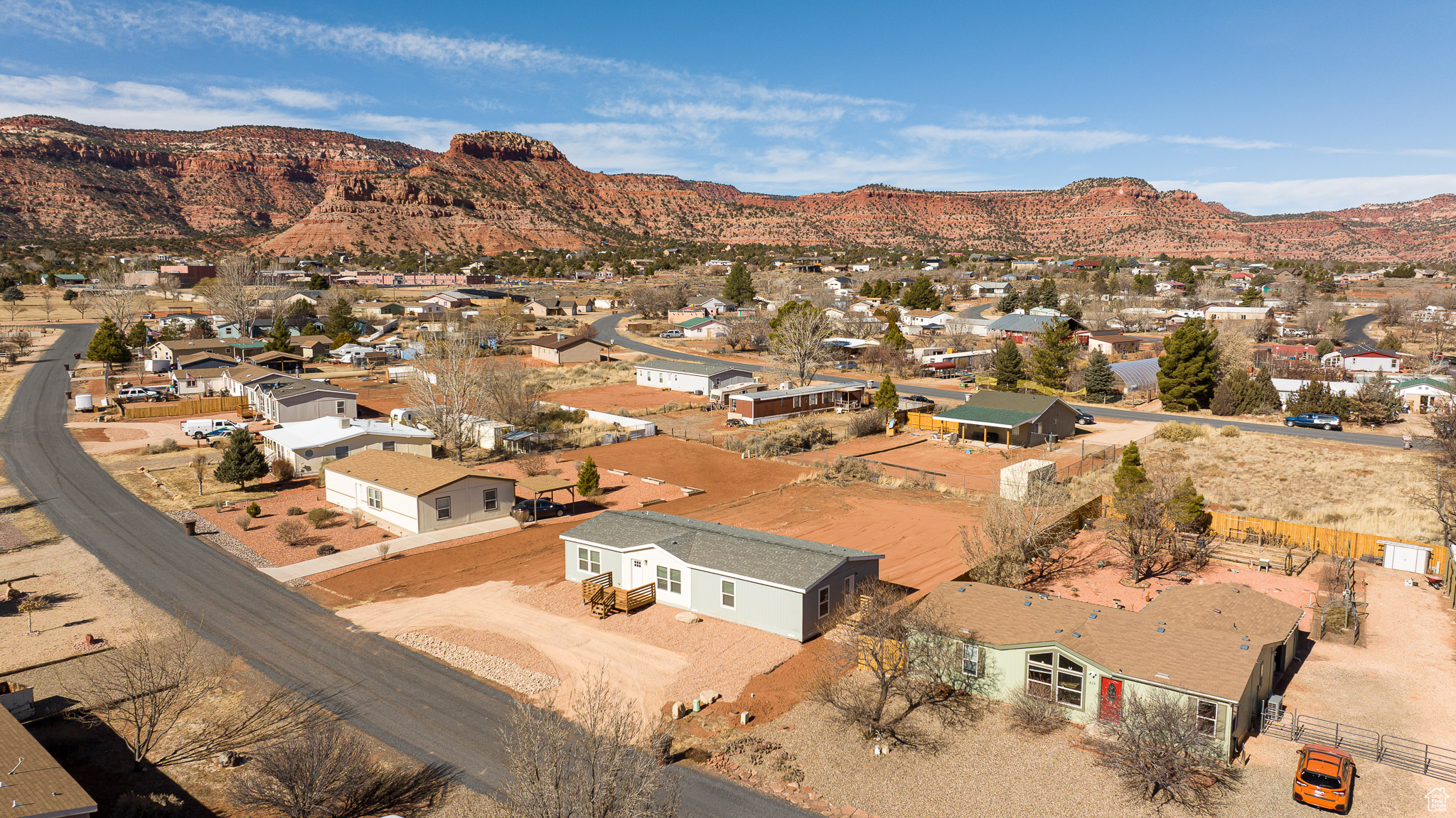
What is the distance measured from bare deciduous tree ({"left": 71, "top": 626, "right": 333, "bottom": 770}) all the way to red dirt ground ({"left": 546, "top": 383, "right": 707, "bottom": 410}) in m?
40.2

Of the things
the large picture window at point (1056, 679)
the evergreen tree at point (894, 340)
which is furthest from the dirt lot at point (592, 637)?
the evergreen tree at point (894, 340)

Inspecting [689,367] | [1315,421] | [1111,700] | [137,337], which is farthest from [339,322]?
[1111,700]

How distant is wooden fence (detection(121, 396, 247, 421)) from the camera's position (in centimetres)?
5791

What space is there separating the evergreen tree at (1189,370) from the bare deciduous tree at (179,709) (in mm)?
59052

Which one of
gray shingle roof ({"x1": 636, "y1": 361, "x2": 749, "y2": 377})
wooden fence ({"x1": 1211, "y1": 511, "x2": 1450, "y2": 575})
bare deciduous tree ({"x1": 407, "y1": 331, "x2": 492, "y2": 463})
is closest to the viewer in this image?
wooden fence ({"x1": 1211, "y1": 511, "x2": 1450, "y2": 575})

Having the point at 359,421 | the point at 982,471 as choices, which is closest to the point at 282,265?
the point at 359,421

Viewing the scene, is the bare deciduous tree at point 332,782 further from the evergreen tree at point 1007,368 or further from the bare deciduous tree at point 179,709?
the evergreen tree at point 1007,368

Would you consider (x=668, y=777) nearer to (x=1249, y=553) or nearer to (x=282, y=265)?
(x=1249, y=553)

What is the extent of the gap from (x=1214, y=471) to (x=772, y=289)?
84010 mm

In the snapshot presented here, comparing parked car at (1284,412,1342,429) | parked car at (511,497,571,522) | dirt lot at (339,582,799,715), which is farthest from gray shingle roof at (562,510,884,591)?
parked car at (1284,412,1342,429)

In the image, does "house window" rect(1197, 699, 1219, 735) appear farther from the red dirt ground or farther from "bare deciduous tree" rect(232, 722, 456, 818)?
the red dirt ground

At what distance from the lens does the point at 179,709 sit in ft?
63.4

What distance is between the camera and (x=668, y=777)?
1673 cm

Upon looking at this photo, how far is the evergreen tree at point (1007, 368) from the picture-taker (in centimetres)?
6662
